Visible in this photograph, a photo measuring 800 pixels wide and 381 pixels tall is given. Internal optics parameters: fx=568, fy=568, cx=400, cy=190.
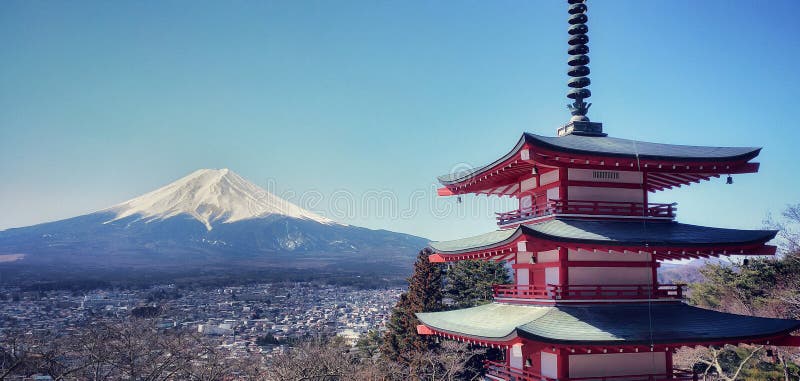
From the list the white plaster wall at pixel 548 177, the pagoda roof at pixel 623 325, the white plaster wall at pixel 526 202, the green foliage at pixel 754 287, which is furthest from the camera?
the green foliage at pixel 754 287

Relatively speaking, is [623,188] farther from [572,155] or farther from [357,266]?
[357,266]

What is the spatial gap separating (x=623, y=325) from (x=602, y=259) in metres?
1.98

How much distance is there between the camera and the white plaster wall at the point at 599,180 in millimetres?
14766

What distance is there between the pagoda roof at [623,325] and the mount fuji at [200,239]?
11577 cm

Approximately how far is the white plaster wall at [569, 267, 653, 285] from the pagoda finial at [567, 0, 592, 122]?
4.67 m

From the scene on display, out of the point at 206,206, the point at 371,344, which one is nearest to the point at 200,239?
the point at 206,206

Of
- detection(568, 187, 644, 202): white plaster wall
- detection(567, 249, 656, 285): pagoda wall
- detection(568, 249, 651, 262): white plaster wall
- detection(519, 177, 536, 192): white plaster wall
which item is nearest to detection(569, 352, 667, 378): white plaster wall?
detection(567, 249, 656, 285): pagoda wall

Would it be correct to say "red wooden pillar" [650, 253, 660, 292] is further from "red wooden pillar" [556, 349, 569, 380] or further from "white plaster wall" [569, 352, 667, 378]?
"red wooden pillar" [556, 349, 569, 380]

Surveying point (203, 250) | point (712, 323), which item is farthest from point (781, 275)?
point (203, 250)

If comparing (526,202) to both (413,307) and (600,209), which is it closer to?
(600,209)

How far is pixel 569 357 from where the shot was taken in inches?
530

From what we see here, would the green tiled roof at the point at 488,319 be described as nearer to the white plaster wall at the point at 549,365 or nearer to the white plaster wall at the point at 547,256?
the white plaster wall at the point at 549,365

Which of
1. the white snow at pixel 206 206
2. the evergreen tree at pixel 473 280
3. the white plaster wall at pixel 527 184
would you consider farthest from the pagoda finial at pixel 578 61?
the white snow at pixel 206 206

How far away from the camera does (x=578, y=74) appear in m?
17.1
